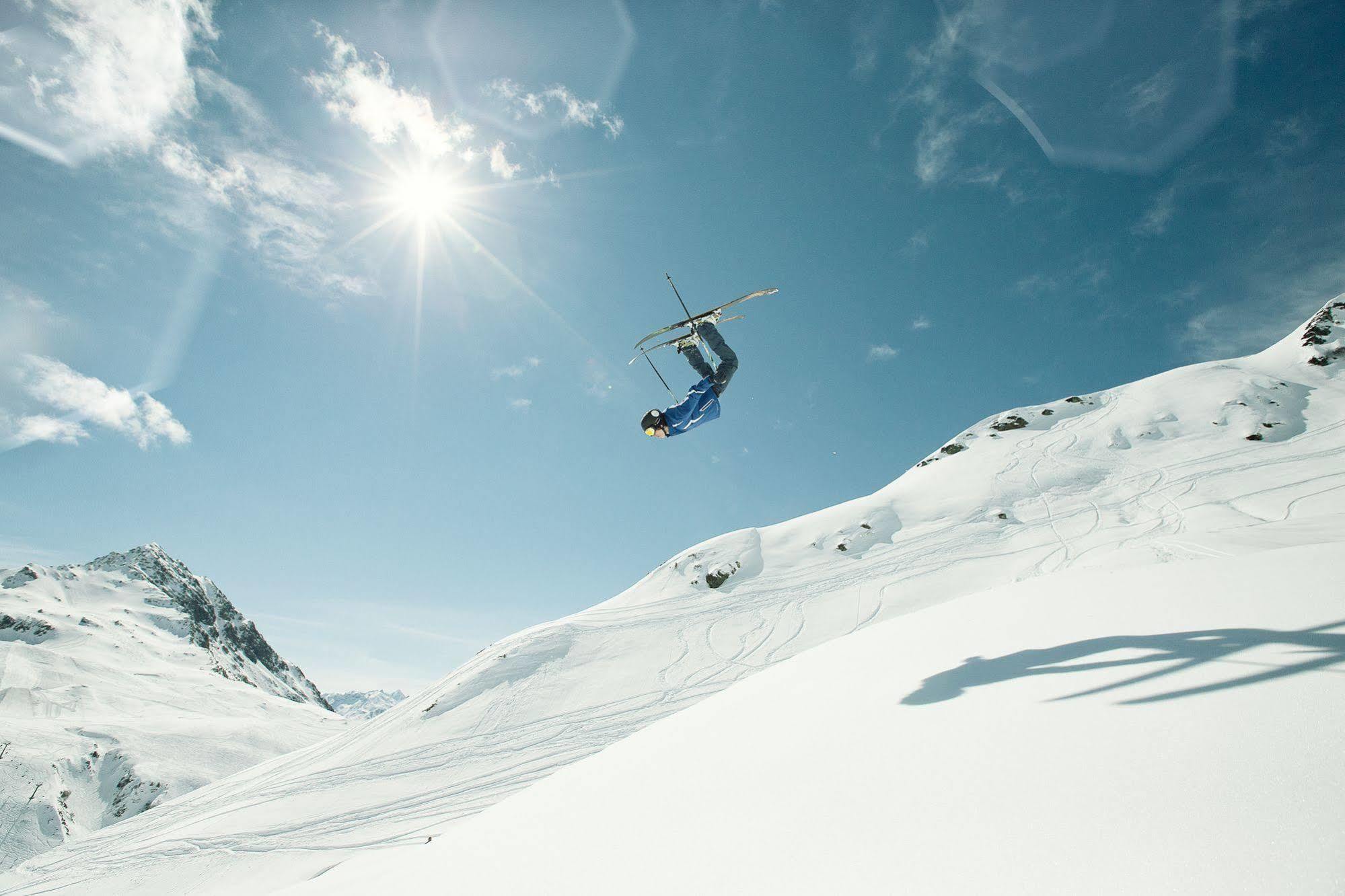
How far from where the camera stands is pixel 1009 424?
46750mm

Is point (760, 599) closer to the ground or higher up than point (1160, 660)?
higher up

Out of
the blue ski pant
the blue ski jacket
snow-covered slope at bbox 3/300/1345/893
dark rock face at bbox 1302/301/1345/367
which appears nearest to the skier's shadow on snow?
snow-covered slope at bbox 3/300/1345/893

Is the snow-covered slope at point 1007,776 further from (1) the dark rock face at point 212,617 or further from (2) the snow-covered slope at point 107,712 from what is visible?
(1) the dark rock face at point 212,617

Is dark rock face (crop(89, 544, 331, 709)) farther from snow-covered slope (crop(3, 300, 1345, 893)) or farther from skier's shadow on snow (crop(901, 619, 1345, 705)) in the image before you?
skier's shadow on snow (crop(901, 619, 1345, 705))

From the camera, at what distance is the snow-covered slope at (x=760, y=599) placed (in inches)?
592

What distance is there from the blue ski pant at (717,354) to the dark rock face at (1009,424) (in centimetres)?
4491

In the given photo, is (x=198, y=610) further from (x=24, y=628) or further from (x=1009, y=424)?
(x=1009, y=424)

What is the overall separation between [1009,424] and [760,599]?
113ft

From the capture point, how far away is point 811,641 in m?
21.8

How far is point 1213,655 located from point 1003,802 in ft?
7.67

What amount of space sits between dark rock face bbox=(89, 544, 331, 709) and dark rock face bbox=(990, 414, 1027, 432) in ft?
574

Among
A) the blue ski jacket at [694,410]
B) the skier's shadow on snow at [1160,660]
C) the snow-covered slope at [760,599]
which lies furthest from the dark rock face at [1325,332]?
the skier's shadow on snow at [1160,660]

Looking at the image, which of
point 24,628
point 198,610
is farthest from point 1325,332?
point 198,610

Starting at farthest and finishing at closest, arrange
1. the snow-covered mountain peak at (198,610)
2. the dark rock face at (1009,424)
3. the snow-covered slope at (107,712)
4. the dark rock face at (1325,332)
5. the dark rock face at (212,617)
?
the dark rock face at (212,617) → the snow-covered mountain peak at (198,610) → the dark rock face at (1009,424) → the dark rock face at (1325,332) → the snow-covered slope at (107,712)
